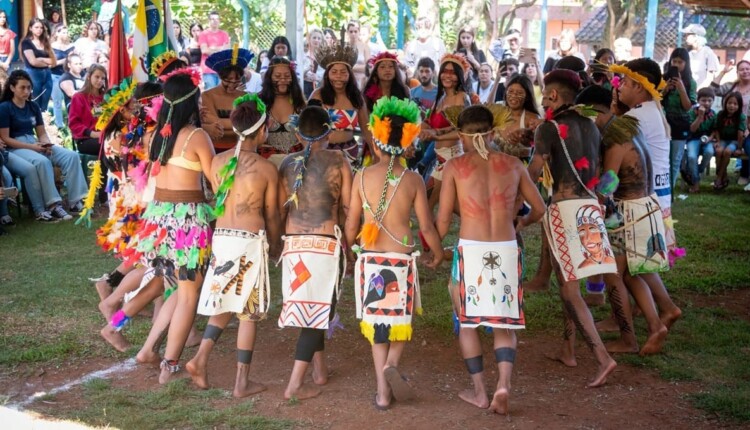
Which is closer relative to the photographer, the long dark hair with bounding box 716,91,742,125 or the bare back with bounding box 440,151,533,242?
the bare back with bounding box 440,151,533,242

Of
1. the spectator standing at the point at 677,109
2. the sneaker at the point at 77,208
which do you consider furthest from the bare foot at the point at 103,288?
the spectator standing at the point at 677,109

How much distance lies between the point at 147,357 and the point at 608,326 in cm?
339

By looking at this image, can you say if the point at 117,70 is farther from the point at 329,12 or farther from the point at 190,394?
the point at 329,12

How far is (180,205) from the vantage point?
5430mm

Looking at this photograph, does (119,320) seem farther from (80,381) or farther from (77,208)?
(77,208)

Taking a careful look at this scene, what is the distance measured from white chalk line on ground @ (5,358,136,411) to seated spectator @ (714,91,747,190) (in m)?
10.8

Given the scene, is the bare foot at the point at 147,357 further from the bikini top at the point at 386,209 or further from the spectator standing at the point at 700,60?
the spectator standing at the point at 700,60

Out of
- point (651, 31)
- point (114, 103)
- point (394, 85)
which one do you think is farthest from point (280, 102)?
point (651, 31)

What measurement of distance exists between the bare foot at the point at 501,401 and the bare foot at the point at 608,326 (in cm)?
192

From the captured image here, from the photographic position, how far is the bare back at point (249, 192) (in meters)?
5.16

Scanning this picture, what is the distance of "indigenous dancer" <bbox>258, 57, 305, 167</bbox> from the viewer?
283 inches

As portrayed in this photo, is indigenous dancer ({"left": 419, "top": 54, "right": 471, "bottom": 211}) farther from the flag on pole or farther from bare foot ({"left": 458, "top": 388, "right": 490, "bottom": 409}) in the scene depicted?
bare foot ({"left": 458, "top": 388, "right": 490, "bottom": 409})

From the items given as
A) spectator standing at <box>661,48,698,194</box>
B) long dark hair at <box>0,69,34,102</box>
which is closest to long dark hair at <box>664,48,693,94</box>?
spectator standing at <box>661,48,698,194</box>

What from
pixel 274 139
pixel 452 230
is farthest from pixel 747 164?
pixel 274 139
